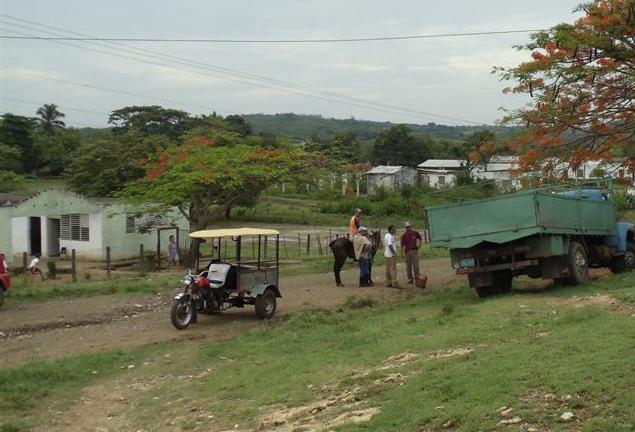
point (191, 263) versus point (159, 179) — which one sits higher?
point (159, 179)

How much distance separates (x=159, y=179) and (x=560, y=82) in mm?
15840

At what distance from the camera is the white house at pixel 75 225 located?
115 feet

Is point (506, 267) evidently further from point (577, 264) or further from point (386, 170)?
point (386, 170)

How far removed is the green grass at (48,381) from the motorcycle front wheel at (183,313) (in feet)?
4.69

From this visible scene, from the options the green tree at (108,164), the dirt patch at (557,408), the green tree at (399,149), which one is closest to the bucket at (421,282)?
the dirt patch at (557,408)

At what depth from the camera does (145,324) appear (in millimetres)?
14086

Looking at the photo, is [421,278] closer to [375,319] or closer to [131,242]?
[375,319]

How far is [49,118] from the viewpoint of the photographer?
105 meters

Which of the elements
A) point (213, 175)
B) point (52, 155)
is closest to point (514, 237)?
point (213, 175)

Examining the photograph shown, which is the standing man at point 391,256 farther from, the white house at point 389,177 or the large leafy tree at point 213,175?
the white house at point 389,177

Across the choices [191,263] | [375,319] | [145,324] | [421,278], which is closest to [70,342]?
[145,324]

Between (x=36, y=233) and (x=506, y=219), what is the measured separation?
104 ft

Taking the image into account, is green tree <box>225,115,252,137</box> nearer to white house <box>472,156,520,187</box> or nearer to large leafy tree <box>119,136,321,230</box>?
white house <box>472,156,520,187</box>

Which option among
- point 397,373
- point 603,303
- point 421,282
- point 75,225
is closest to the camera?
point 397,373
